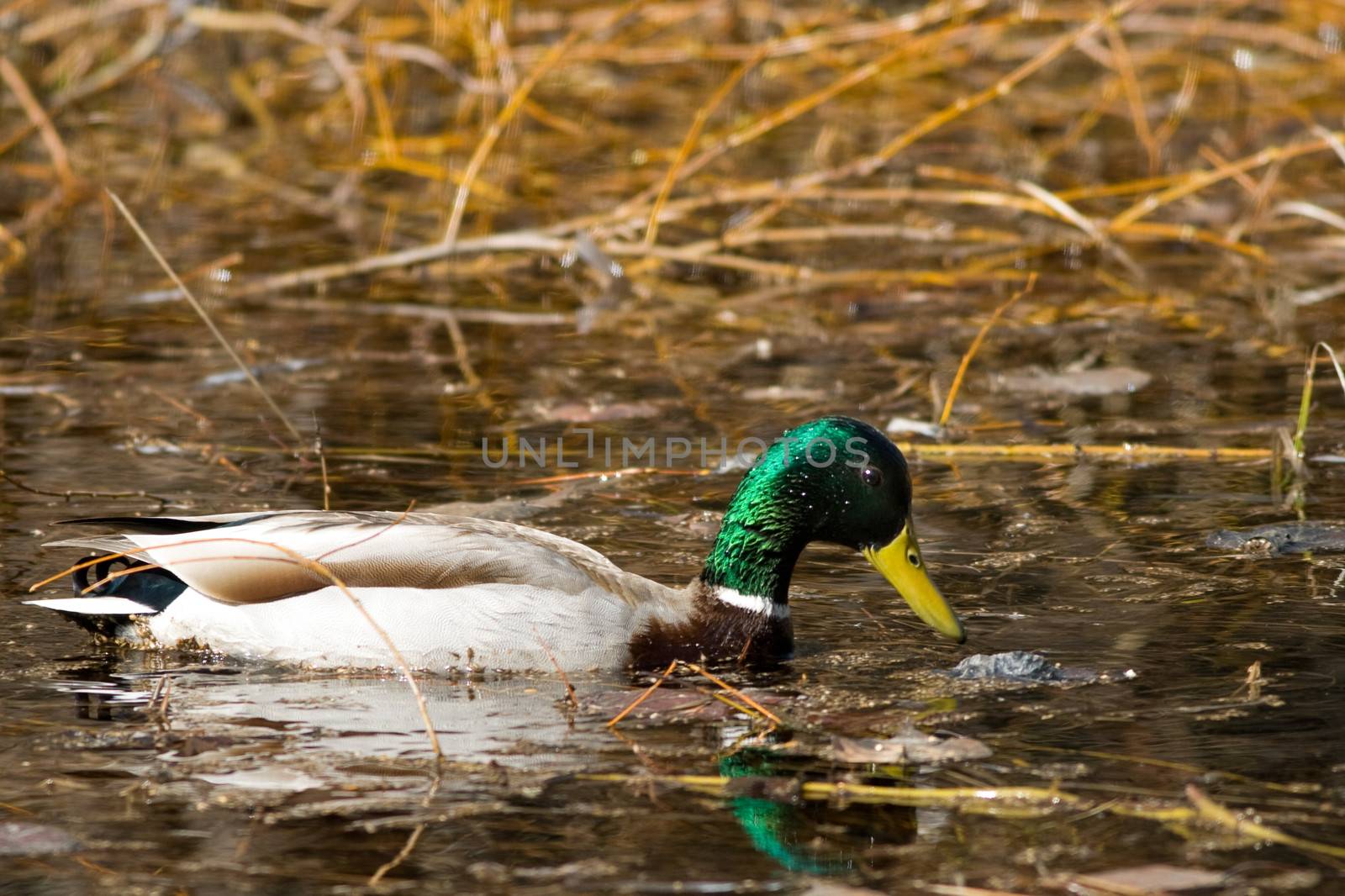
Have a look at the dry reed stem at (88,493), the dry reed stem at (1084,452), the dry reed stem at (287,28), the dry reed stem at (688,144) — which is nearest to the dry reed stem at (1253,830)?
the dry reed stem at (1084,452)

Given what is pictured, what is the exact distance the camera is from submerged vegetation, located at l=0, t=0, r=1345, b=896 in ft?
11.5

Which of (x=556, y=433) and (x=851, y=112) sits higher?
(x=851, y=112)

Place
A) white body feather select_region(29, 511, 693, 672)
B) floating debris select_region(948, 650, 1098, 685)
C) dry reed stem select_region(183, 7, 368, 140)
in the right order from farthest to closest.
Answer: dry reed stem select_region(183, 7, 368, 140) < white body feather select_region(29, 511, 693, 672) < floating debris select_region(948, 650, 1098, 685)

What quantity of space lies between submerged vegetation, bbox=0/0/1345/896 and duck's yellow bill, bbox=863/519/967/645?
10 centimetres

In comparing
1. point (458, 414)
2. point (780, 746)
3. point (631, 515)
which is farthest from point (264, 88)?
point (780, 746)

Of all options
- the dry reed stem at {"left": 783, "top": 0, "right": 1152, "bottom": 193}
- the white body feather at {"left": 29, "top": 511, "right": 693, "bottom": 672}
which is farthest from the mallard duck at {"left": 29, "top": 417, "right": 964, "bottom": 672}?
the dry reed stem at {"left": 783, "top": 0, "right": 1152, "bottom": 193}

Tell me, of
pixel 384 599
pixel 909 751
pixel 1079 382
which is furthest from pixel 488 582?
pixel 1079 382

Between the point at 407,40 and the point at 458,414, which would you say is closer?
the point at 458,414

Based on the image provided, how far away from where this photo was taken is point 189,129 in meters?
12.9

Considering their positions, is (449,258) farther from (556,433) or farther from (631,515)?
(631,515)

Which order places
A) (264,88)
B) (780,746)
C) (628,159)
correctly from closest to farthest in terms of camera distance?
(780,746) → (628,159) → (264,88)

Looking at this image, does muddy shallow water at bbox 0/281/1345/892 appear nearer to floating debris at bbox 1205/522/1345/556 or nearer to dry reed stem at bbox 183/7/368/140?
floating debris at bbox 1205/522/1345/556

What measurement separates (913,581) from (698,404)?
249cm

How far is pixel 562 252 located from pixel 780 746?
6.16 metres
